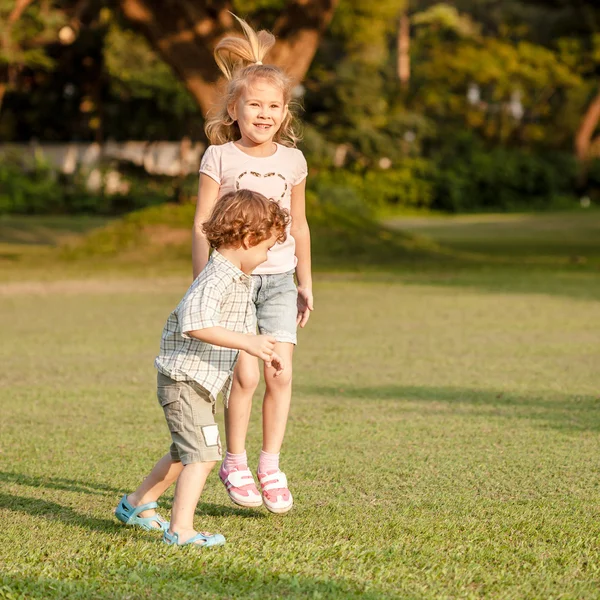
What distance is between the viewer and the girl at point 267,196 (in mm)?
4875

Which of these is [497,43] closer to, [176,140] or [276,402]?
[176,140]

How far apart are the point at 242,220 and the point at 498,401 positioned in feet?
11.8

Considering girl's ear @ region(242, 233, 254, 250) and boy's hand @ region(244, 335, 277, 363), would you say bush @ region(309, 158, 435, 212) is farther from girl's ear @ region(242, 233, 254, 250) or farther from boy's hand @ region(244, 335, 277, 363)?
boy's hand @ region(244, 335, 277, 363)

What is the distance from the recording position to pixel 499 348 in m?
9.94

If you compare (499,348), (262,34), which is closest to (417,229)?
(499,348)

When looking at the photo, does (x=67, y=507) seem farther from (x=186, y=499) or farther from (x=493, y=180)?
(x=493, y=180)

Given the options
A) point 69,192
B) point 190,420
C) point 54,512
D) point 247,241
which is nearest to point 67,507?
point 54,512

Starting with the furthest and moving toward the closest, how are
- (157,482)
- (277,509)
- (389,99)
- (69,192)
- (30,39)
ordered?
(389,99) < (69,192) < (30,39) < (277,509) < (157,482)

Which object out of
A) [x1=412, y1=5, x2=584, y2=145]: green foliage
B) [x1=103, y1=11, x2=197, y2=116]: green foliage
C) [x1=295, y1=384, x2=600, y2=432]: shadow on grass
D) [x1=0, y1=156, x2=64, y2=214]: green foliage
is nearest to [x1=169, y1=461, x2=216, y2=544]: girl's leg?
[x1=295, y1=384, x2=600, y2=432]: shadow on grass

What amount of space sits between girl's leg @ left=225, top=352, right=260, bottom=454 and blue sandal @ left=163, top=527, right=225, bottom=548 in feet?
2.22

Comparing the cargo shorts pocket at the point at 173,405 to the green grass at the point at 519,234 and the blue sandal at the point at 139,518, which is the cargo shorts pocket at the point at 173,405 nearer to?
the blue sandal at the point at 139,518

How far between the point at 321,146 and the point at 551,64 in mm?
13132

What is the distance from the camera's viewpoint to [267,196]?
16.4ft

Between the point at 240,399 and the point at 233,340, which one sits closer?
A: the point at 233,340
